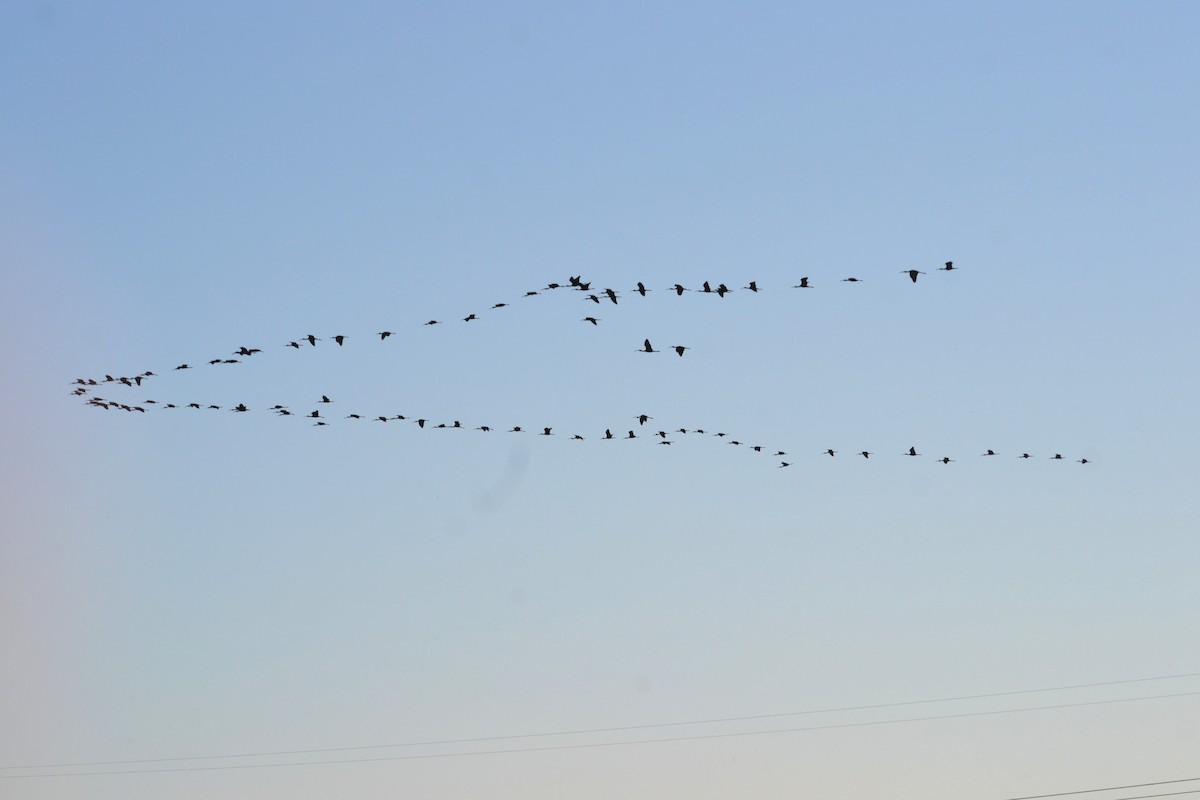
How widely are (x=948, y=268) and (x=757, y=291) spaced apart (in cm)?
1068

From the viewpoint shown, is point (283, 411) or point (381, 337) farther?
point (283, 411)

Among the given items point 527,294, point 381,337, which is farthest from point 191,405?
point 527,294

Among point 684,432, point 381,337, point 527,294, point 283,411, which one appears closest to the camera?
point 527,294

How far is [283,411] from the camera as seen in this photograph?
100 meters

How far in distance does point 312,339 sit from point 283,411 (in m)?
7.78

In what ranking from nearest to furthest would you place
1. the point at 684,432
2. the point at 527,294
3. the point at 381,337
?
the point at 527,294, the point at 381,337, the point at 684,432

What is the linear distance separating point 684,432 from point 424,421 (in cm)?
1585

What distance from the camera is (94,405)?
9575cm

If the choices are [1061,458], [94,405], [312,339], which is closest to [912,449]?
[1061,458]

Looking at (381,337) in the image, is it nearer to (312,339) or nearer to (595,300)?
(312,339)

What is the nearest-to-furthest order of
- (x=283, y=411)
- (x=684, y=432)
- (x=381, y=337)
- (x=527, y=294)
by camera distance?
1. (x=527, y=294)
2. (x=381, y=337)
3. (x=283, y=411)
4. (x=684, y=432)

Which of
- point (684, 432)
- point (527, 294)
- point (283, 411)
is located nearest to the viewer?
point (527, 294)

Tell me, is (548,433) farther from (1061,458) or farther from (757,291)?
(1061,458)

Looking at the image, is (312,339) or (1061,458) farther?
(1061,458)
